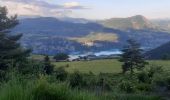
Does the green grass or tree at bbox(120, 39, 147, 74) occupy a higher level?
the green grass

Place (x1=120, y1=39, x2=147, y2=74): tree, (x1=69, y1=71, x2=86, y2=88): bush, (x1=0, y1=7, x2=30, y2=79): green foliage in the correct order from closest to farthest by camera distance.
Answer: (x1=69, y1=71, x2=86, y2=88): bush
(x1=0, y1=7, x2=30, y2=79): green foliage
(x1=120, y1=39, x2=147, y2=74): tree

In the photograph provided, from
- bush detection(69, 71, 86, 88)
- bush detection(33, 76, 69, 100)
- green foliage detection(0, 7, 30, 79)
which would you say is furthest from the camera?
green foliage detection(0, 7, 30, 79)

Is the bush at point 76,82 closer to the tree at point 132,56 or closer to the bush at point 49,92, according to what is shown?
the bush at point 49,92

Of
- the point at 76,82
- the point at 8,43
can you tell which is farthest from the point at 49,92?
the point at 8,43

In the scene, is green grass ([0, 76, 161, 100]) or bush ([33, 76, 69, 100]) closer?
green grass ([0, 76, 161, 100])

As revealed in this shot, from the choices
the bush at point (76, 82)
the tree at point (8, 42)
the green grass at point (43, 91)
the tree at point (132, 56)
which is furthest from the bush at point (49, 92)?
the tree at point (132, 56)

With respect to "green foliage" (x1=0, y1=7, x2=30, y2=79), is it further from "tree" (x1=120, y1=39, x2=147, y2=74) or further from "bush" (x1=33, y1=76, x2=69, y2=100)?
"bush" (x1=33, y1=76, x2=69, y2=100)

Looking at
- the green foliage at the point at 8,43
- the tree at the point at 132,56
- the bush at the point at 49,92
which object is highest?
the bush at the point at 49,92

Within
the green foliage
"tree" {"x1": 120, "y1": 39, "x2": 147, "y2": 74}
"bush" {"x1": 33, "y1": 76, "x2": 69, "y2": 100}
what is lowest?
"tree" {"x1": 120, "y1": 39, "x2": 147, "y2": 74}

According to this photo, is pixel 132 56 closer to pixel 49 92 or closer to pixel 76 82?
pixel 76 82

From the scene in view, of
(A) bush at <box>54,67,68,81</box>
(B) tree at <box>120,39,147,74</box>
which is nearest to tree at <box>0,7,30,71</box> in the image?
(A) bush at <box>54,67,68,81</box>

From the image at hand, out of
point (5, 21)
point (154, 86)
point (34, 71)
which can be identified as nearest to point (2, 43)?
point (5, 21)

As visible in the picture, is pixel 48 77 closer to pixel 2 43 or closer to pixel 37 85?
pixel 37 85

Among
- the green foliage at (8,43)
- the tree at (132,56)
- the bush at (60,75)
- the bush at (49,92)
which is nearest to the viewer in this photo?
the bush at (49,92)
